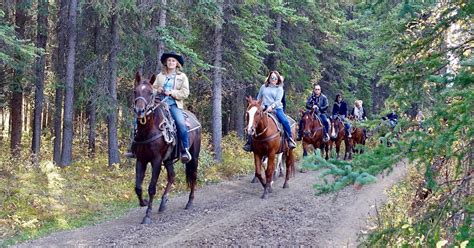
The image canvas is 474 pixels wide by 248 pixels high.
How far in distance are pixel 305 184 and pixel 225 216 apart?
475cm

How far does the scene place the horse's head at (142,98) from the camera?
8.54 m

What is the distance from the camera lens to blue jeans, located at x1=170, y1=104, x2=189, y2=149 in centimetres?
1004

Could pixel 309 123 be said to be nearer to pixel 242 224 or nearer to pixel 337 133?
pixel 337 133

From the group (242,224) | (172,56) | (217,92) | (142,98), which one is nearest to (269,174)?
(242,224)

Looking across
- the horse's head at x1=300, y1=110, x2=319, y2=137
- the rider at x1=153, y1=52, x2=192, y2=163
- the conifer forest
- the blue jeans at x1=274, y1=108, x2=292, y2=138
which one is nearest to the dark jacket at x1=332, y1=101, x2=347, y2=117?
the horse's head at x1=300, y1=110, x2=319, y2=137

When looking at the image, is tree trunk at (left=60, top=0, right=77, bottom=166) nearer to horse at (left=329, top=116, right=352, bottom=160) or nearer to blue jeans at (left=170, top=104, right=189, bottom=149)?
blue jeans at (left=170, top=104, right=189, bottom=149)

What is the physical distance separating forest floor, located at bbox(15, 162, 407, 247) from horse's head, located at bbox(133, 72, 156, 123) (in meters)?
2.15

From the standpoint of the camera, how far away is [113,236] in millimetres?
8148

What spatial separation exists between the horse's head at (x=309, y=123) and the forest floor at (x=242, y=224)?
18.1 feet

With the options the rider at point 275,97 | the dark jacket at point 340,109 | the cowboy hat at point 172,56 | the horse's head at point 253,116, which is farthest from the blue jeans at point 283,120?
the dark jacket at point 340,109

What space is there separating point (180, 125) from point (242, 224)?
261 cm

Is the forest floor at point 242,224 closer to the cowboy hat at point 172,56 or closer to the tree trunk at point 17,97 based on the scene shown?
the cowboy hat at point 172,56

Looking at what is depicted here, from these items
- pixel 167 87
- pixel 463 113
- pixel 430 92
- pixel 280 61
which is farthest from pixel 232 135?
pixel 463 113

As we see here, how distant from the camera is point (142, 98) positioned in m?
8.57
